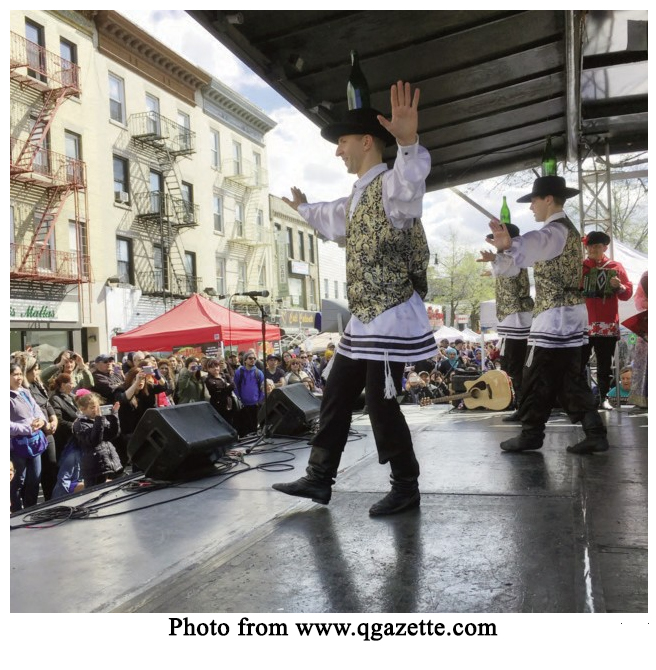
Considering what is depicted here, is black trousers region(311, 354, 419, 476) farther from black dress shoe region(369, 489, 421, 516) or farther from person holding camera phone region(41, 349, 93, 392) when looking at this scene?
person holding camera phone region(41, 349, 93, 392)

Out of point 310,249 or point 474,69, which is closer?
point 474,69

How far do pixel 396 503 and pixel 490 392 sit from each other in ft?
14.4

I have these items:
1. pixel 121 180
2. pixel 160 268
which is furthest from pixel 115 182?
pixel 160 268

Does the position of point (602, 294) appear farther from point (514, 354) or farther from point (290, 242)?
point (290, 242)

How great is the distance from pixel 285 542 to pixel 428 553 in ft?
1.99

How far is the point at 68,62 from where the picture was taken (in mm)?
18891

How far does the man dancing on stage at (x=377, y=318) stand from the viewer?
3023 mm

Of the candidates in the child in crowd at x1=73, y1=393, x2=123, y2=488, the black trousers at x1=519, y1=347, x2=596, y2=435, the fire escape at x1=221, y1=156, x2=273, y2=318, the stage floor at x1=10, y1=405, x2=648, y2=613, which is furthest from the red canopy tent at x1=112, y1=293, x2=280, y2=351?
the fire escape at x1=221, y1=156, x2=273, y2=318

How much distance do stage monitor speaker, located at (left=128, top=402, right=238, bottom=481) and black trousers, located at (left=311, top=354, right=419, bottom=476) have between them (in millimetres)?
1347

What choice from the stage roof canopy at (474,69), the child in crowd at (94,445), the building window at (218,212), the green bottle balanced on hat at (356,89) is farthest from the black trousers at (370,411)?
the building window at (218,212)

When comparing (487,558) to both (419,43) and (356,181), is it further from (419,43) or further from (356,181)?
(419,43)

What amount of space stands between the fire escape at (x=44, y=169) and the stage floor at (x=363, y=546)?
15.4 metres

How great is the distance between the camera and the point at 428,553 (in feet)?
7.91
